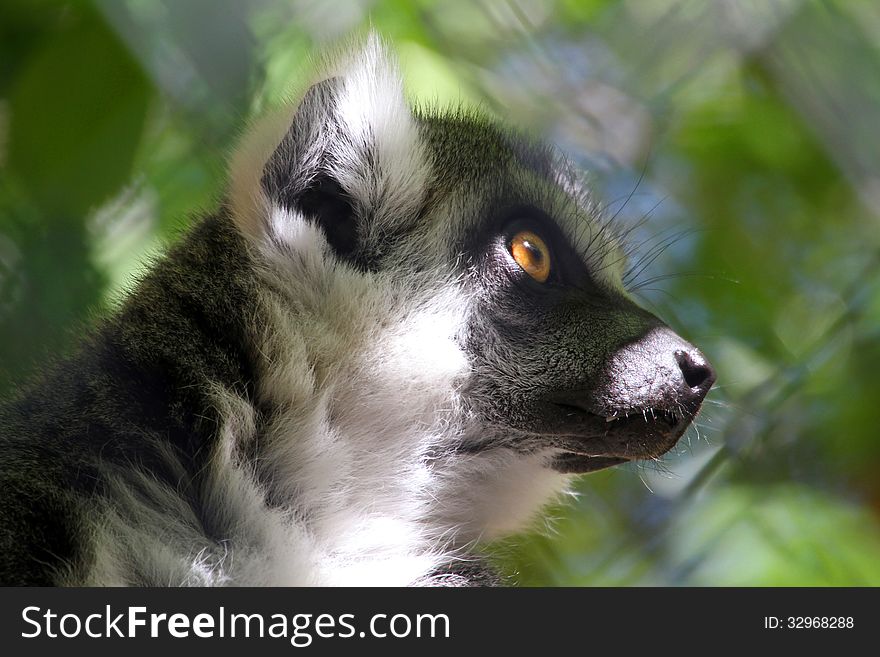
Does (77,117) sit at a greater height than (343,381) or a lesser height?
greater

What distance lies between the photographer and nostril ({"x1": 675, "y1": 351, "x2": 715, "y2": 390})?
1.42 meters

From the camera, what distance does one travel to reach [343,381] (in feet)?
4.50

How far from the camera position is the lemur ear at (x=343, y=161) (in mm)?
1422

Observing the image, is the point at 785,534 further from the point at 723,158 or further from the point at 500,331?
the point at 500,331

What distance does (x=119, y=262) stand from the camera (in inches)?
73.2

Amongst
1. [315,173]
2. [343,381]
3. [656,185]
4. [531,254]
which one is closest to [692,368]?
[531,254]

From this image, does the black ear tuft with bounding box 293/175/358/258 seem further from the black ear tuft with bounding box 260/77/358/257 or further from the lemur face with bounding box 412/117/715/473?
the lemur face with bounding box 412/117/715/473

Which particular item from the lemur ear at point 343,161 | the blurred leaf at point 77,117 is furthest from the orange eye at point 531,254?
the blurred leaf at point 77,117

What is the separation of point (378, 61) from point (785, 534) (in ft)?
4.69

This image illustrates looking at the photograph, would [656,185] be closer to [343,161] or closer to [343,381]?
[343,161]

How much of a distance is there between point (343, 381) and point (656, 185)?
3.58ft

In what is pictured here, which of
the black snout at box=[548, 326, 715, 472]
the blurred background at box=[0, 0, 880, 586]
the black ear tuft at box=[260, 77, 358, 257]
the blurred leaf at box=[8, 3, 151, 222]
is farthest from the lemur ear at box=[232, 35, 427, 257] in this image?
the black snout at box=[548, 326, 715, 472]

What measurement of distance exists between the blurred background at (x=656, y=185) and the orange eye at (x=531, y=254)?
14.7 inches

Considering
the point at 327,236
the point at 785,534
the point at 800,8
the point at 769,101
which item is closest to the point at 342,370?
the point at 327,236
